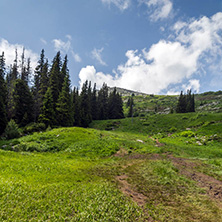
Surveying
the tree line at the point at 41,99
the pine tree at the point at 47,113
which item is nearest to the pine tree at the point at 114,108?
the tree line at the point at 41,99

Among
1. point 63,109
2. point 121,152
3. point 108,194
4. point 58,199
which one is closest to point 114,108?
point 63,109

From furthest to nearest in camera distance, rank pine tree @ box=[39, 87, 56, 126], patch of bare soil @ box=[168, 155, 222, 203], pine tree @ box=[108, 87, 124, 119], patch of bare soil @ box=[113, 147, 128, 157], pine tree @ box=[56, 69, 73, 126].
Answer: pine tree @ box=[108, 87, 124, 119] < pine tree @ box=[56, 69, 73, 126] < pine tree @ box=[39, 87, 56, 126] < patch of bare soil @ box=[113, 147, 128, 157] < patch of bare soil @ box=[168, 155, 222, 203]

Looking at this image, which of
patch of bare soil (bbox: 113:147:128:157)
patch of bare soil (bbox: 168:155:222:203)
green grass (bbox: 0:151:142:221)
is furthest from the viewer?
patch of bare soil (bbox: 113:147:128:157)

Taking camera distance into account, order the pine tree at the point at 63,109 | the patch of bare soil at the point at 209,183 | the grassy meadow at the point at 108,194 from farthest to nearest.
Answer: the pine tree at the point at 63,109 → the patch of bare soil at the point at 209,183 → the grassy meadow at the point at 108,194

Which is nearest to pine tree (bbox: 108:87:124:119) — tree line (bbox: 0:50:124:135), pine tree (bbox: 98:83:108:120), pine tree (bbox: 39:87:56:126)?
pine tree (bbox: 98:83:108:120)

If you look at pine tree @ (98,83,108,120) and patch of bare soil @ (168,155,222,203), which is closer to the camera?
patch of bare soil @ (168,155,222,203)

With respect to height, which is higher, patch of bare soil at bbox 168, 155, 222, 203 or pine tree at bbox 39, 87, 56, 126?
pine tree at bbox 39, 87, 56, 126

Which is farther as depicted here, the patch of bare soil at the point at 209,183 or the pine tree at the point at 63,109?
the pine tree at the point at 63,109

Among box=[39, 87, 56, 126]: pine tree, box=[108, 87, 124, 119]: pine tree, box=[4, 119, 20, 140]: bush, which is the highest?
box=[108, 87, 124, 119]: pine tree

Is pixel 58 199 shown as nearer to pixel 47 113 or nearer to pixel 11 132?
pixel 11 132

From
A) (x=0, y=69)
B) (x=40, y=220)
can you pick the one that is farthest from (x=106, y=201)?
(x=0, y=69)

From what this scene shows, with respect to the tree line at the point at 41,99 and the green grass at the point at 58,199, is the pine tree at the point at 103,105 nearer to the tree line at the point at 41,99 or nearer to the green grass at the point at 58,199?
the tree line at the point at 41,99

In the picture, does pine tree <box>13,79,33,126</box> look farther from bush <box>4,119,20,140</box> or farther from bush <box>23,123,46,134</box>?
bush <box>4,119,20,140</box>

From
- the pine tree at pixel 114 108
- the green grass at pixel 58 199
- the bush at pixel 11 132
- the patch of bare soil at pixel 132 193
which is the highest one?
the pine tree at pixel 114 108
